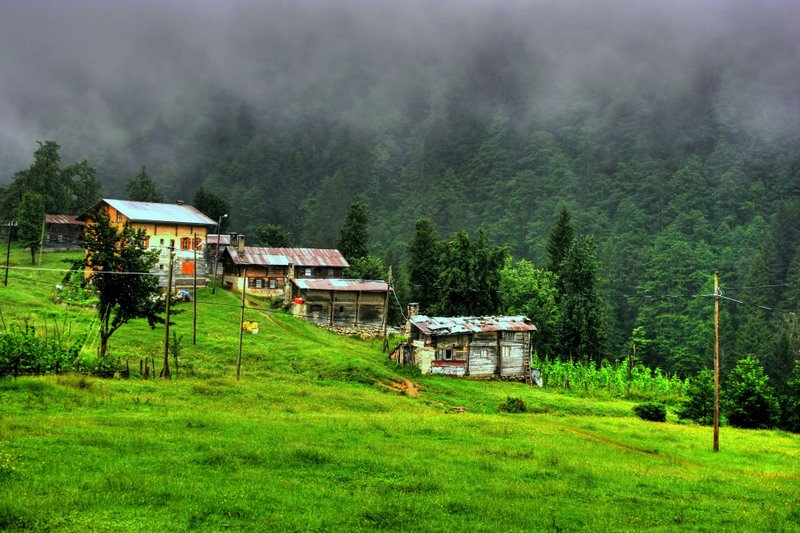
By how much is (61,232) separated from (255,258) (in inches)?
1336

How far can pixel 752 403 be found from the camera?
46.8 metres

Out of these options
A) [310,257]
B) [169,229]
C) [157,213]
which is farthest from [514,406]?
[157,213]

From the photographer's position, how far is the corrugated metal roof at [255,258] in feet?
273

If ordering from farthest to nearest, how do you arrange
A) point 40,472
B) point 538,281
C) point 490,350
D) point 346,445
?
point 538,281, point 490,350, point 346,445, point 40,472

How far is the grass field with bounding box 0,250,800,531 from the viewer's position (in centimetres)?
1711

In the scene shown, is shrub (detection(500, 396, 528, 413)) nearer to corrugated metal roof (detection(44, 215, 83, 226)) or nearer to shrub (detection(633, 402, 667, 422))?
shrub (detection(633, 402, 667, 422))

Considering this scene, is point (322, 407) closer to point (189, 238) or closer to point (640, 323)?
point (189, 238)

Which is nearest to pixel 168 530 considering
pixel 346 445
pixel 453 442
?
pixel 346 445

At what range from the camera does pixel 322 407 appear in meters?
36.5

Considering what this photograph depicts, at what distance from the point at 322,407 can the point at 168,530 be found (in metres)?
21.3

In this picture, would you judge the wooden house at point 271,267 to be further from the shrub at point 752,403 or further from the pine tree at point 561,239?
the shrub at point 752,403

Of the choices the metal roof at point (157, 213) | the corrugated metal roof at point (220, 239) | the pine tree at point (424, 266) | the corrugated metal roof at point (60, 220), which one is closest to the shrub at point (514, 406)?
the metal roof at point (157, 213)

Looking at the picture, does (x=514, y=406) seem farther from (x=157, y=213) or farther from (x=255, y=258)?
(x=157, y=213)

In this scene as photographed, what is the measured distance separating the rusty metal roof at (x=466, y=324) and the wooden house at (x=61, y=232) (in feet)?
190
